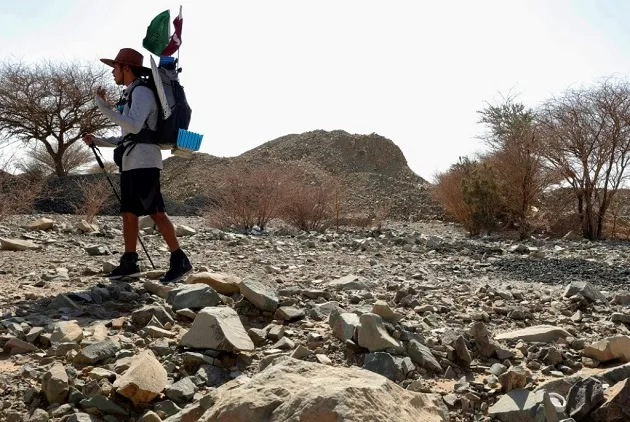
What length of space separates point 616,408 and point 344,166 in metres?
24.5

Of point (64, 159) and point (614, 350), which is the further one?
point (64, 159)

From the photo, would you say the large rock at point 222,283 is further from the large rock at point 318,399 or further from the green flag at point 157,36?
the large rock at point 318,399

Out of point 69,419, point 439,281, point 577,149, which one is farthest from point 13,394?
point 577,149

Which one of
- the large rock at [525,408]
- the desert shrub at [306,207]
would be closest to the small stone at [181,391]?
the large rock at [525,408]

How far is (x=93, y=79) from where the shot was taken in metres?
19.7

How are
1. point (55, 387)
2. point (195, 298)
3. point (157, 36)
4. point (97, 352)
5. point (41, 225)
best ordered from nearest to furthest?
point (55, 387)
point (97, 352)
point (195, 298)
point (157, 36)
point (41, 225)

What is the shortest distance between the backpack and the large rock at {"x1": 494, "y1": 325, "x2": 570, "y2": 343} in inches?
90.4

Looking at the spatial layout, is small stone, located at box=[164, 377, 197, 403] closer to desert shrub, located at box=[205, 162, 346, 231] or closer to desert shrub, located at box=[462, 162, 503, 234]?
desert shrub, located at box=[205, 162, 346, 231]

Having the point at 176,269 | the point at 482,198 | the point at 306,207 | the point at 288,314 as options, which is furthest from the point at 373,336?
the point at 482,198

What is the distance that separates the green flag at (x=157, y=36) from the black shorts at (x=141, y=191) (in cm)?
87

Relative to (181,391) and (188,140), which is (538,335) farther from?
(188,140)

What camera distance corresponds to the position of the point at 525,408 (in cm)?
Result: 229

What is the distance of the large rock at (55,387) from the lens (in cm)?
238

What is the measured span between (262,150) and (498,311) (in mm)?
25324
